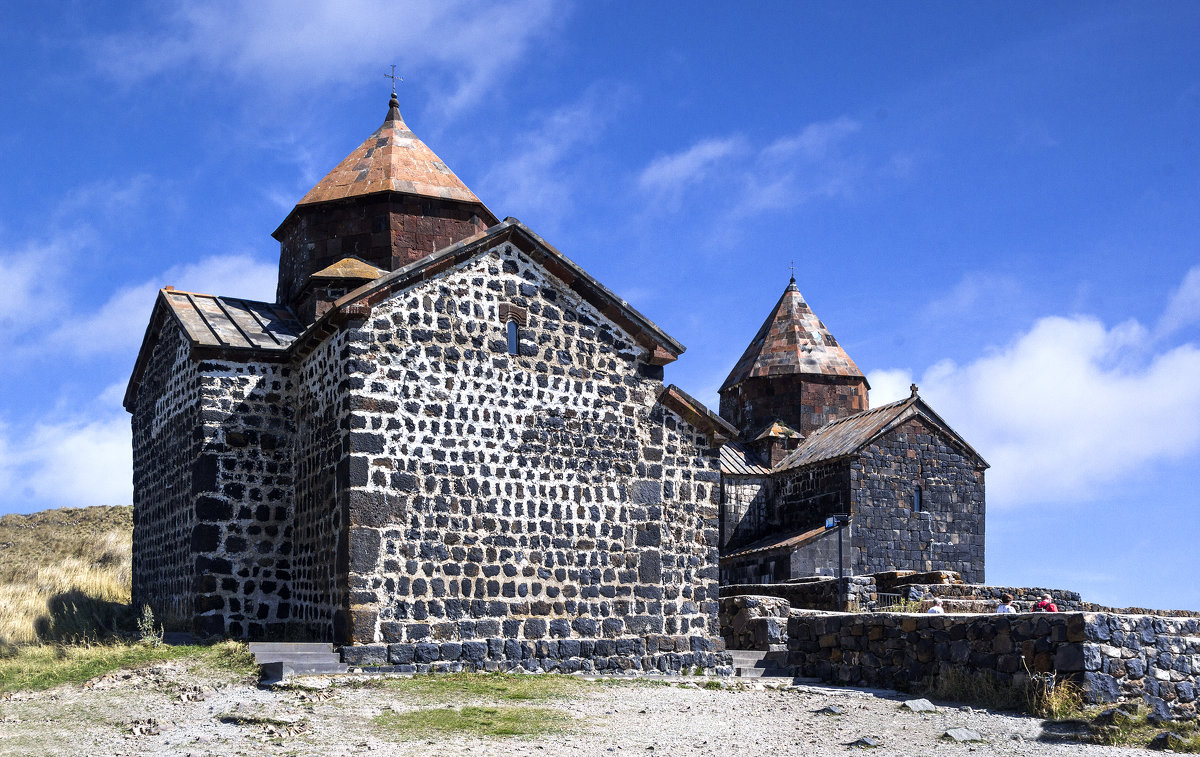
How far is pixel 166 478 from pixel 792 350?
Result: 62.9 feet

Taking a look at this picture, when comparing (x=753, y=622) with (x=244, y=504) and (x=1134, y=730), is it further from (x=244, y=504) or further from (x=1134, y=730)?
(x=244, y=504)

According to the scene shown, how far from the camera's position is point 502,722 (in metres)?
Result: 10.4

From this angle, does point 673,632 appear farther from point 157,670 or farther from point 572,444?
point 157,670

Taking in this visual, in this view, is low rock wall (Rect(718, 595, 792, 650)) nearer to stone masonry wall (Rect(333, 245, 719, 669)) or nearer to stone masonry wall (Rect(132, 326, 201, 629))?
stone masonry wall (Rect(333, 245, 719, 669))

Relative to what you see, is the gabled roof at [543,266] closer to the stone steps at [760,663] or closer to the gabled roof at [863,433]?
the stone steps at [760,663]

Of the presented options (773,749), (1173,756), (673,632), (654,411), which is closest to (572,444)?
(654,411)

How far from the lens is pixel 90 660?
13.0 metres

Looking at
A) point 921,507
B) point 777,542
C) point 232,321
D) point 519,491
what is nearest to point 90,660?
point 519,491

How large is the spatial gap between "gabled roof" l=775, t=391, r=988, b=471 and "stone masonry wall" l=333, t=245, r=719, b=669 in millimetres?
11448

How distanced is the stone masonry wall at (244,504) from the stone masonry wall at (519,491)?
8.55 ft

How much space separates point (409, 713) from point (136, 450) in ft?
36.5

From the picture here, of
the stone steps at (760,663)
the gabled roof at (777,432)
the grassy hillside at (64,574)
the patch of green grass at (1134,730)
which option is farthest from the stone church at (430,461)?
the gabled roof at (777,432)

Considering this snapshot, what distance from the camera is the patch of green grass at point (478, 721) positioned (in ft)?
32.9

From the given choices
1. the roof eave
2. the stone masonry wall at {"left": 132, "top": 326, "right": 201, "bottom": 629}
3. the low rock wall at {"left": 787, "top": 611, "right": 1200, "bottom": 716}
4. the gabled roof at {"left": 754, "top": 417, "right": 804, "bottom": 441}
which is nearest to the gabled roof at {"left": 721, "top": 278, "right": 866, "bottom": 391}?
the gabled roof at {"left": 754, "top": 417, "right": 804, "bottom": 441}
